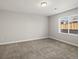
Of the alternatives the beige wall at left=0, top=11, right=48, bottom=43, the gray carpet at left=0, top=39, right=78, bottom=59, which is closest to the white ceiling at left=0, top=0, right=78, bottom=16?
the beige wall at left=0, top=11, right=48, bottom=43

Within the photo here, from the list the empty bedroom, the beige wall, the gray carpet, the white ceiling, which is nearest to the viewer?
the gray carpet

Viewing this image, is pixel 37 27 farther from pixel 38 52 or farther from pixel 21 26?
pixel 38 52

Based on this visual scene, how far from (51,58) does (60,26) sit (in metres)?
3.46

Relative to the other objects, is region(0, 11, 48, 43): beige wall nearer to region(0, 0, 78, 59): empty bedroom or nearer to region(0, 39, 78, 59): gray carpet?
region(0, 0, 78, 59): empty bedroom

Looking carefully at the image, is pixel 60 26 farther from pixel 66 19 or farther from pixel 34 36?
pixel 34 36

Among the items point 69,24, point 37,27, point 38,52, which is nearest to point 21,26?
point 37,27

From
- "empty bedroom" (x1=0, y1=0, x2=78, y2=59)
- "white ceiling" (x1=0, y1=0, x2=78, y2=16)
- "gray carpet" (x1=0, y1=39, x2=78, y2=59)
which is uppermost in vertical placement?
"white ceiling" (x1=0, y1=0, x2=78, y2=16)

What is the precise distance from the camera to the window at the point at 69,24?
4.13 metres

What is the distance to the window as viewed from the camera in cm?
413

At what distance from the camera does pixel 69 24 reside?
4.52m

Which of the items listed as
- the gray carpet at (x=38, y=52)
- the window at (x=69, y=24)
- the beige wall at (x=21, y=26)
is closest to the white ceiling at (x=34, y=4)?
the window at (x=69, y=24)

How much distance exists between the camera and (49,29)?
6469 mm

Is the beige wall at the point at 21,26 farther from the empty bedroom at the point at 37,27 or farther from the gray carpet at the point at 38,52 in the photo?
the gray carpet at the point at 38,52

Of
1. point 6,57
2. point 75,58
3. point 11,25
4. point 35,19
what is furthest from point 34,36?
point 75,58
